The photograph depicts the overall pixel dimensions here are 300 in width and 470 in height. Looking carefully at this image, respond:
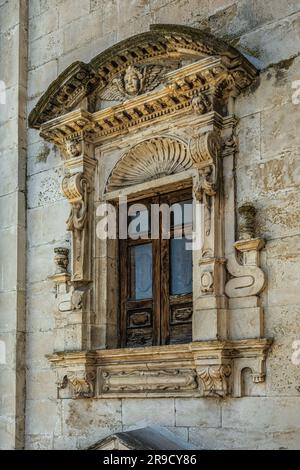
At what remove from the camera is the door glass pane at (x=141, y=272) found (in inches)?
261

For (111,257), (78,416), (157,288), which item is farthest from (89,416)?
(111,257)

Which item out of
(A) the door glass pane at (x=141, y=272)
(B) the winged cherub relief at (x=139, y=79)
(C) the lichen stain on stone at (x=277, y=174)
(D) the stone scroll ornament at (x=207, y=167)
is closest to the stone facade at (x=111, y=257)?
(C) the lichen stain on stone at (x=277, y=174)

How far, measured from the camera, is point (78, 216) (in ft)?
22.4

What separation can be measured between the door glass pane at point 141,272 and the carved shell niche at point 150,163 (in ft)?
2.17

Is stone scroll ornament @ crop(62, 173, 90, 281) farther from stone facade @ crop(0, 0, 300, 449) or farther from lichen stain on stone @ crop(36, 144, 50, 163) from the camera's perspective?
lichen stain on stone @ crop(36, 144, 50, 163)

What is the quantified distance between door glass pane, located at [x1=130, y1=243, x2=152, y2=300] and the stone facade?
0.26m

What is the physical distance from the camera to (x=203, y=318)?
18.9 feet

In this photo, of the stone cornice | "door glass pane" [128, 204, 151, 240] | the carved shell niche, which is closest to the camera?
the stone cornice

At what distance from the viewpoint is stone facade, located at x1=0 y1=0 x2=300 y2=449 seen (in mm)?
5477

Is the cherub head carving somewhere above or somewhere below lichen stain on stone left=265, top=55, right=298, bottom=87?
above

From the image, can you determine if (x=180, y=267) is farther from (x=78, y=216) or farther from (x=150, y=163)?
(x=78, y=216)

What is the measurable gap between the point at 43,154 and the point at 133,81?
1.54 metres

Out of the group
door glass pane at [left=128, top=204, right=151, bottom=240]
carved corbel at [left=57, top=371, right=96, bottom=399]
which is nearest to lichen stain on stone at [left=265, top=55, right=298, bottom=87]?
door glass pane at [left=128, top=204, right=151, bottom=240]
